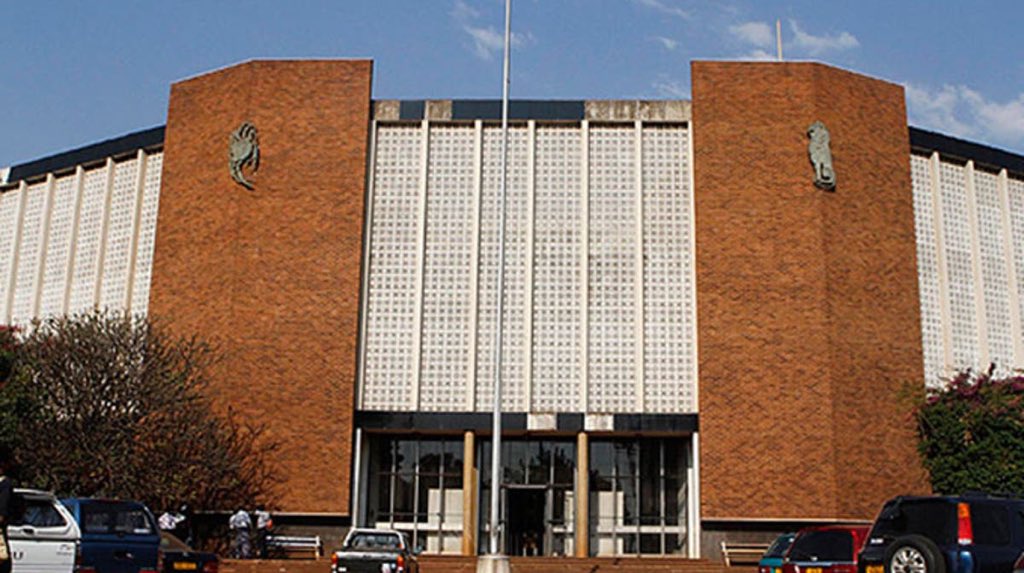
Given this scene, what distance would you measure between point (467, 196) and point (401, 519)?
10.2m

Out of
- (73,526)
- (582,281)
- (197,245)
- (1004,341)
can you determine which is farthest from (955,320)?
(73,526)

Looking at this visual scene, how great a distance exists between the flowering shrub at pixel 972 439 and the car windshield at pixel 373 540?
1816cm

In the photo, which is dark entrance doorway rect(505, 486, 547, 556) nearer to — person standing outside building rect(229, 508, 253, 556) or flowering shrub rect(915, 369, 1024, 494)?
person standing outside building rect(229, 508, 253, 556)

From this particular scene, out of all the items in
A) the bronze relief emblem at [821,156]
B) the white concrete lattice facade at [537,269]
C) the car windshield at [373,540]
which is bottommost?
the car windshield at [373,540]

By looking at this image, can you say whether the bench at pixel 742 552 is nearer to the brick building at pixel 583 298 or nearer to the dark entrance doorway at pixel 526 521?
the brick building at pixel 583 298

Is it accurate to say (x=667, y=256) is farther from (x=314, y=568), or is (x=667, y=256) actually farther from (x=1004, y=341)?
(x=314, y=568)

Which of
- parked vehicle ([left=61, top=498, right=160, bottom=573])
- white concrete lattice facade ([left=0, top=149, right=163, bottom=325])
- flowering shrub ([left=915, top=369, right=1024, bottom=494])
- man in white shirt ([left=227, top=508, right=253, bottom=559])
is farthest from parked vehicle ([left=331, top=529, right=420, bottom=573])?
flowering shrub ([left=915, top=369, right=1024, bottom=494])

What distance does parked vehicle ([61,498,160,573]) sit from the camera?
15.4 meters

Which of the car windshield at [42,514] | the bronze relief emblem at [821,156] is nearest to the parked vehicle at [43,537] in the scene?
the car windshield at [42,514]

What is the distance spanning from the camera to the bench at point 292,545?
32.4 m

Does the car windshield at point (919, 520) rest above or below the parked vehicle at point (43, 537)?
above

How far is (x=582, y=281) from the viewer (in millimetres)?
34781

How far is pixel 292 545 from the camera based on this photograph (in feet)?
107

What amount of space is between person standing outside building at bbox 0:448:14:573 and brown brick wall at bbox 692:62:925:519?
24.0 m
